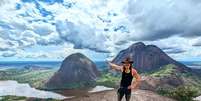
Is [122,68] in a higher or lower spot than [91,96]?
higher

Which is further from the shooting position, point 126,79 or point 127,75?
point 126,79

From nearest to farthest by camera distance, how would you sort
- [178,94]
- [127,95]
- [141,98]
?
[127,95], [141,98], [178,94]

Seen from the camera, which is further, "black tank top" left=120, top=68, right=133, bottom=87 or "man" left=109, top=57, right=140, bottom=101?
"black tank top" left=120, top=68, right=133, bottom=87

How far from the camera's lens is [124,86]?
2386cm

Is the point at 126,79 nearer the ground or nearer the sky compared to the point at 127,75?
nearer the ground

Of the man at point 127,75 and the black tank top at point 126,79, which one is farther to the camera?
the black tank top at point 126,79

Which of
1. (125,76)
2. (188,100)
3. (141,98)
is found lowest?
(188,100)

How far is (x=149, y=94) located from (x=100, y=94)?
4.83m

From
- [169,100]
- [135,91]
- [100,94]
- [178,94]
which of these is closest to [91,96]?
[100,94]

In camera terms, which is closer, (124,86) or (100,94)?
(124,86)

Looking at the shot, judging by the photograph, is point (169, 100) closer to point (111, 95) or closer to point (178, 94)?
point (111, 95)

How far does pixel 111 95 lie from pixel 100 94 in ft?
3.66

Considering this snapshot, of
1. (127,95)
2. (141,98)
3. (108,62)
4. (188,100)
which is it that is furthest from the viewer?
(188,100)

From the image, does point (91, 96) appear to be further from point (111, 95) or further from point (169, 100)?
point (169, 100)
